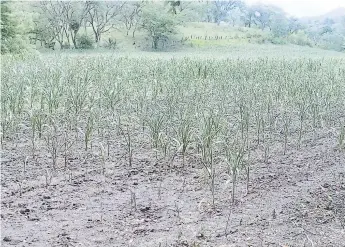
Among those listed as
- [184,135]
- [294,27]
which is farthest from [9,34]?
[294,27]

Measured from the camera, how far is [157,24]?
4200 centimetres

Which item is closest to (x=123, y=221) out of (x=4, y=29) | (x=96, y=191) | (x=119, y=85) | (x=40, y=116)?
(x=96, y=191)

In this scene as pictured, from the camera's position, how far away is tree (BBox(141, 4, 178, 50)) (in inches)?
1654

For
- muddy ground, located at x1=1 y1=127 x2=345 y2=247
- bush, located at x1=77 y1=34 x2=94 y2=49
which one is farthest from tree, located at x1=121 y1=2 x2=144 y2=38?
muddy ground, located at x1=1 y1=127 x2=345 y2=247

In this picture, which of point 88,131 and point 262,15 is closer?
point 88,131

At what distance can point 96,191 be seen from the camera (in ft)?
10.7

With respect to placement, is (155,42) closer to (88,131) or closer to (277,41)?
(277,41)

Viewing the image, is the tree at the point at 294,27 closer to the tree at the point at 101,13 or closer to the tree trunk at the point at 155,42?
the tree trunk at the point at 155,42

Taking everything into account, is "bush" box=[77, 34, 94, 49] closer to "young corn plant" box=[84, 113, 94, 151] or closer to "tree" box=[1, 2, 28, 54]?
"tree" box=[1, 2, 28, 54]

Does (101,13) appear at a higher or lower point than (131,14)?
higher

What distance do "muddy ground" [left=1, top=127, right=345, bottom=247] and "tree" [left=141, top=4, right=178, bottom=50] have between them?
38.0 meters

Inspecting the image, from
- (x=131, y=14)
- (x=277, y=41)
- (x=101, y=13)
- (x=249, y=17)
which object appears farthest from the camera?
(x=249, y=17)

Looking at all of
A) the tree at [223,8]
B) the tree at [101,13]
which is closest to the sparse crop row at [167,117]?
the tree at [101,13]

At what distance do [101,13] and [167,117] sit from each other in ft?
141
